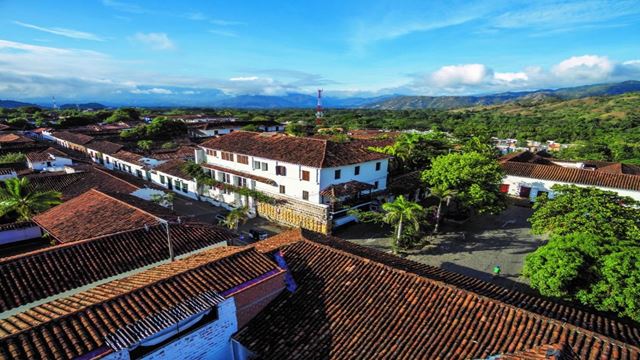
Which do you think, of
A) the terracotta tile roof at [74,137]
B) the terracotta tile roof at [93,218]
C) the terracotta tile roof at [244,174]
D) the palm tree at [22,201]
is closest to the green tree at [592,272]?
the terracotta tile roof at [93,218]

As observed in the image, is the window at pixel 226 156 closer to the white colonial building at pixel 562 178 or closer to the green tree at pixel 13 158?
the green tree at pixel 13 158

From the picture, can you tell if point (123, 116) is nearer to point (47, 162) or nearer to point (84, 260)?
point (47, 162)

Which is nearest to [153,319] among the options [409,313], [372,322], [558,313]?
[372,322]

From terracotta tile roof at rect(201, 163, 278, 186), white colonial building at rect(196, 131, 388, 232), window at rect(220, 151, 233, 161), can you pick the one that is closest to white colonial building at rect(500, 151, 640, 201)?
white colonial building at rect(196, 131, 388, 232)

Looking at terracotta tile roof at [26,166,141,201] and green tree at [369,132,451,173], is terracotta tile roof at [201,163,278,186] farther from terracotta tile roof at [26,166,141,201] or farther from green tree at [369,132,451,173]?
green tree at [369,132,451,173]

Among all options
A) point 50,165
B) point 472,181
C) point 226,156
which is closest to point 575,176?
point 472,181

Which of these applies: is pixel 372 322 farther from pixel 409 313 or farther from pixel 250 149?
pixel 250 149
